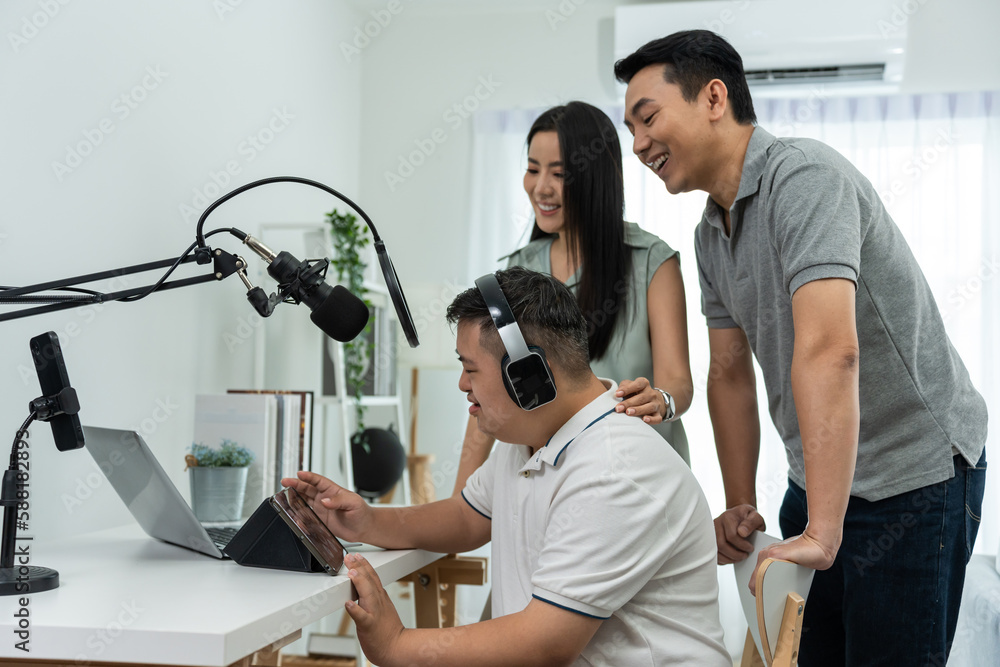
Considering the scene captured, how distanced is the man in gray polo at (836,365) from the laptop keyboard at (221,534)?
32.9 inches

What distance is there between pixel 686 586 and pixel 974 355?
2.78 meters

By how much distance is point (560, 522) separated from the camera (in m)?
1.03

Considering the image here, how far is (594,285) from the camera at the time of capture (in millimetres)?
1549

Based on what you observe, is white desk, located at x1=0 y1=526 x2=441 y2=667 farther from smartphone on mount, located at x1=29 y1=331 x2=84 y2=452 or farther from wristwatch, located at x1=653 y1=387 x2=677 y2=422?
wristwatch, located at x1=653 y1=387 x2=677 y2=422

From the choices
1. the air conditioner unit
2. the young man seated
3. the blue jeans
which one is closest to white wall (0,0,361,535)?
the young man seated

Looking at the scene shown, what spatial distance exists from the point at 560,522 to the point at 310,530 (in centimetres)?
37

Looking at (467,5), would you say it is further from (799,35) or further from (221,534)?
(221,534)

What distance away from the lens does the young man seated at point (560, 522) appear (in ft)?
3.18

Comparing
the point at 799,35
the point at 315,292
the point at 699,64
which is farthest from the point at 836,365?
the point at 799,35

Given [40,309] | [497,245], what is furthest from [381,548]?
[497,245]

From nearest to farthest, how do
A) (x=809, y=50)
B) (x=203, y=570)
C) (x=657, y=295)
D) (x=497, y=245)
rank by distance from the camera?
(x=203, y=570), (x=657, y=295), (x=809, y=50), (x=497, y=245)

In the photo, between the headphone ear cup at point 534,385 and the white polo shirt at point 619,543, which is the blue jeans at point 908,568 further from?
the headphone ear cup at point 534,385

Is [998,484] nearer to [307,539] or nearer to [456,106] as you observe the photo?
[456,106]

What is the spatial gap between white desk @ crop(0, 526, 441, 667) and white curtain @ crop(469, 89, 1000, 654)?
240 centimetres
